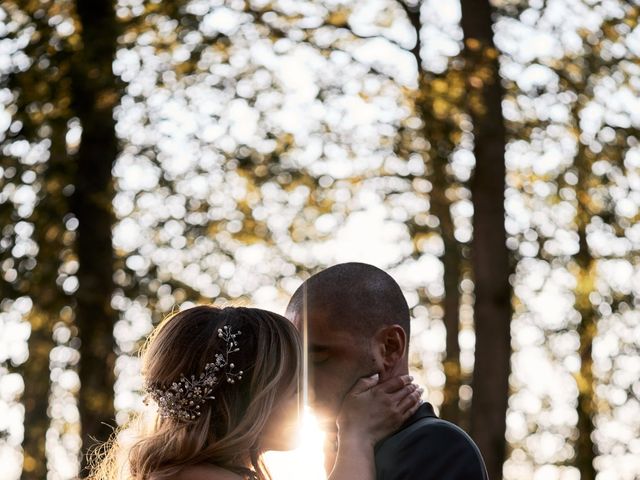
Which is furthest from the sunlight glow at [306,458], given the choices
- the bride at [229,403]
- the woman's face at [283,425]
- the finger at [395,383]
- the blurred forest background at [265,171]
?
the blurred forest background at [265,171]

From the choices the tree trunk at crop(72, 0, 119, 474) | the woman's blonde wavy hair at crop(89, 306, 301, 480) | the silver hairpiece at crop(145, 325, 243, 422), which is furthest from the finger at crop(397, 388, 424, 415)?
the tree trunk at crop(72, 0, 119, 474)

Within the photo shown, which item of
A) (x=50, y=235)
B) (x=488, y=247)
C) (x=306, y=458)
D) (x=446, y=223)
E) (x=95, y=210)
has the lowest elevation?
(x=446, y=223)

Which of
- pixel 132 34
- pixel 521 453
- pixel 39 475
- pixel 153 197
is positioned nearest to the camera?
pixel 132 34

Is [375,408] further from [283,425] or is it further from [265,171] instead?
[265,171]

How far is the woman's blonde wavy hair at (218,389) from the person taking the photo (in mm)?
4633

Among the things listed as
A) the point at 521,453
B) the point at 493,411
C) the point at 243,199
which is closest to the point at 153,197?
the point at 243,199

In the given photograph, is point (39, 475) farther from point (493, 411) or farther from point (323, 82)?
point (493, 411)

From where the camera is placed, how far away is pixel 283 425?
4.75m

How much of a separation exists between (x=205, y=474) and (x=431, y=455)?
85 cm

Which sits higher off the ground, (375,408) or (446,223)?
(375,408)

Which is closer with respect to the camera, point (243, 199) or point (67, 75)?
point (67, 75)

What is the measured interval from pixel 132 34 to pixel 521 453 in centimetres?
1689

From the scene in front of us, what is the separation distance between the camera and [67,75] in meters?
12.4

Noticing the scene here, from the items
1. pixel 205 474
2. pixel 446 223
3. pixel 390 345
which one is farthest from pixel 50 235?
pixel 205 474
